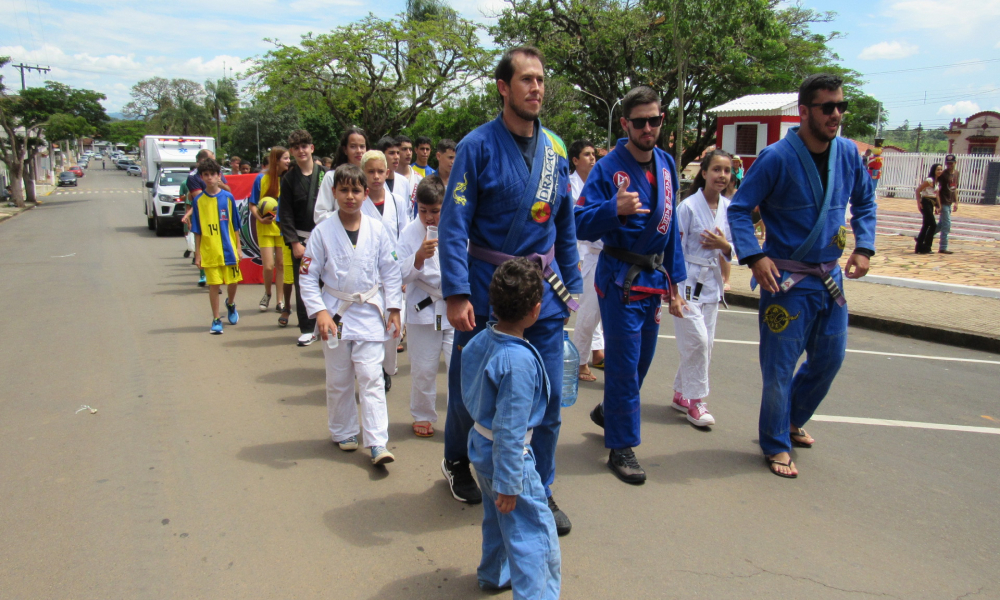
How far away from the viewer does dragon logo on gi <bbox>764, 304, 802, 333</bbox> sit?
406 centimetres

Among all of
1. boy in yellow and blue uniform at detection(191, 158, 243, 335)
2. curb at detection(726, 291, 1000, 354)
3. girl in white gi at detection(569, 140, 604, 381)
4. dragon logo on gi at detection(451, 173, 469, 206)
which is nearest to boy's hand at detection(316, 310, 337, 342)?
dragon logo on gi at detection(451, 173, 469, 206)

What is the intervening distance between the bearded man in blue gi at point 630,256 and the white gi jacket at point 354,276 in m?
1.29

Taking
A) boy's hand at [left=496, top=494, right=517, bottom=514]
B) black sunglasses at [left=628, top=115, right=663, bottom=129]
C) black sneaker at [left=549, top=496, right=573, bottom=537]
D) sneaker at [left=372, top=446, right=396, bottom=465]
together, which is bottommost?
black sneaker at [left=549, top=496, right=573, bottom=537]

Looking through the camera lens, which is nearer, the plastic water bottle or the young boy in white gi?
the young boy in white gi

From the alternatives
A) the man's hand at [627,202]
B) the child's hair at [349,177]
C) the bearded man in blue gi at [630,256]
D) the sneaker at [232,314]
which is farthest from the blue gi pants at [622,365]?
the sneaker at [232,314]

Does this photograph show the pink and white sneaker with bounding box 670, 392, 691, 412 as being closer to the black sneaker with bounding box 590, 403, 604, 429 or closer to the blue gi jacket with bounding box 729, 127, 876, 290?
the black sneaker with bounding box 590, 403, 604, 429

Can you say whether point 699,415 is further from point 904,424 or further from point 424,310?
point 424,310

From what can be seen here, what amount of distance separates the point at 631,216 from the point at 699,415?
1.67 metres

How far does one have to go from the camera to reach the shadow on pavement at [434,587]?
2.85m

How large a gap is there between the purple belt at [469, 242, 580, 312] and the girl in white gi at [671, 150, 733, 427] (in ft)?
5.94

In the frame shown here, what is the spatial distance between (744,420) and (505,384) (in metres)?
3.13

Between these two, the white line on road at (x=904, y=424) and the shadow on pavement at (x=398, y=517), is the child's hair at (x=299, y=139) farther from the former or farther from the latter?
the white line on road at (x=904, y=424)

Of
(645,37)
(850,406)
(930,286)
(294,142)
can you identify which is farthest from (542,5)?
(850,406)

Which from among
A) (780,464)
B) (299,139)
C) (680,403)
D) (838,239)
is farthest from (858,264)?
(299,139)
